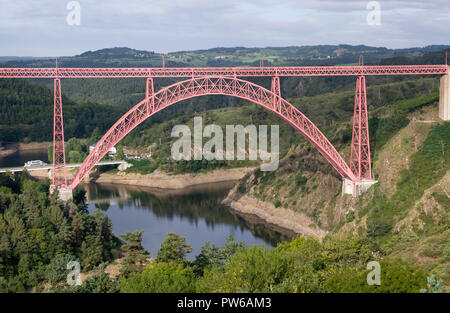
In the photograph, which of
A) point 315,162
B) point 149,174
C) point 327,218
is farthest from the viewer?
point 149,174

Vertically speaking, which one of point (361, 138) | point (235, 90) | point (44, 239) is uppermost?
point (235, 90)

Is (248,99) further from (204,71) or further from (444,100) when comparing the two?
(444,100)

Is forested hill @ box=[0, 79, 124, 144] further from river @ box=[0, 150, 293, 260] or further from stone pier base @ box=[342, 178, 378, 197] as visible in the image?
stone pier base @ box=[342, 178, 378, 197]

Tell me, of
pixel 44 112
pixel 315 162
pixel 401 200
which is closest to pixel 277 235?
pixel 315 162

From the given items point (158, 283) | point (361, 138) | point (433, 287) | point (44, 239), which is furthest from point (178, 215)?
point (433, 287)

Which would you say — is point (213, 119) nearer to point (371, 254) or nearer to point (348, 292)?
point (371, 254)
